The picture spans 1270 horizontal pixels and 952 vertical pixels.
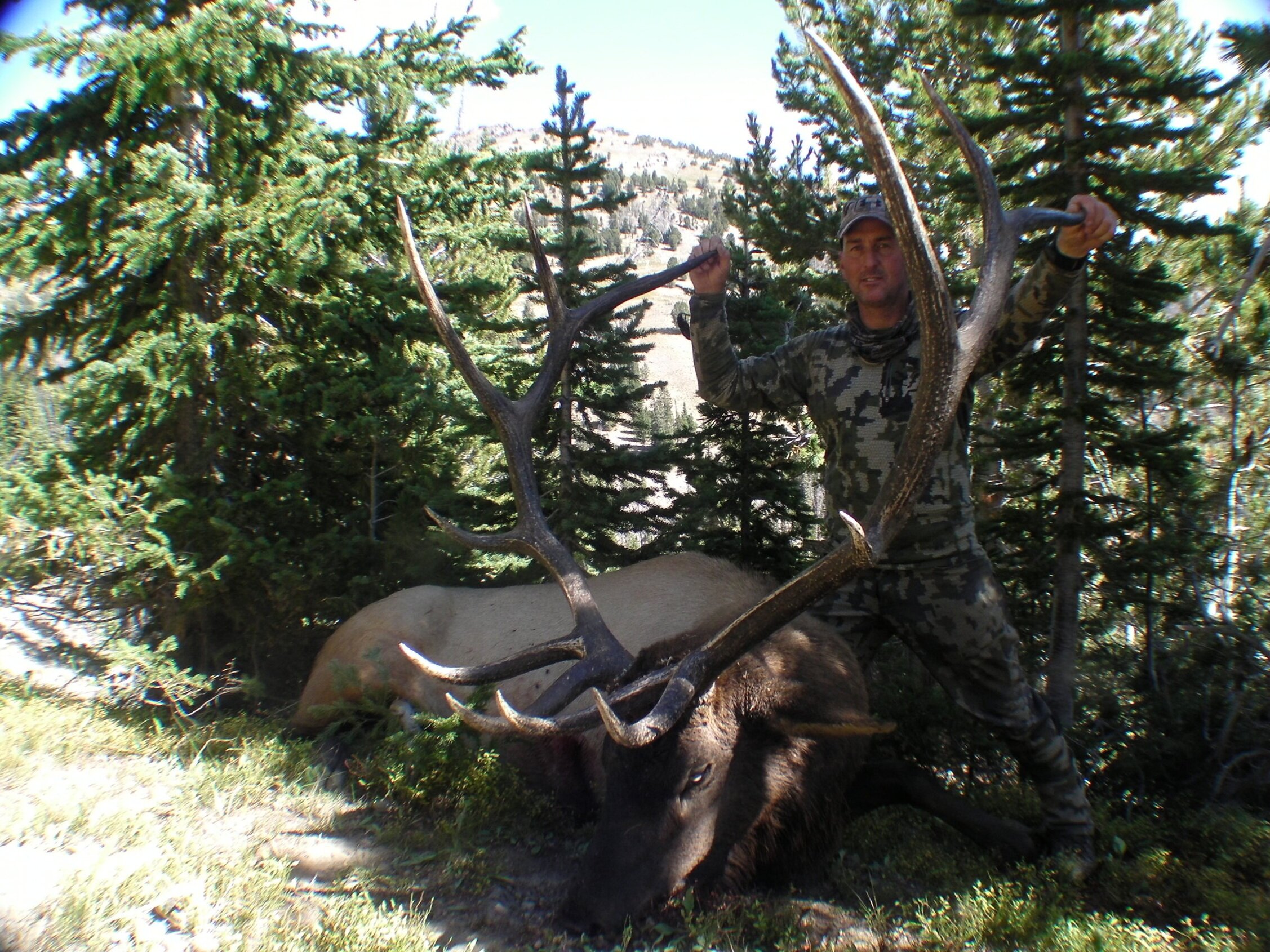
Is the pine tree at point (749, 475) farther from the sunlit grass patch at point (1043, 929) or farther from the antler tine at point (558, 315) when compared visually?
the sunlit grass patch at point (1043, 929)

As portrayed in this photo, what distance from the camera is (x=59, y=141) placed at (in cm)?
577

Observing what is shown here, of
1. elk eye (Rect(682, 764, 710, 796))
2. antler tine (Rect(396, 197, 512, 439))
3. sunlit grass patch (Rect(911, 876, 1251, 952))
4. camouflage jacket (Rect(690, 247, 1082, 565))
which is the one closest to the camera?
sunlit grass patch (Rect(911, 876, 1251, 952))

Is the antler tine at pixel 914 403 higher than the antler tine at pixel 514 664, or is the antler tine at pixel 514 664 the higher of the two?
the antler tine at pixel 914 403

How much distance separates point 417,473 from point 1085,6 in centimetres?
521

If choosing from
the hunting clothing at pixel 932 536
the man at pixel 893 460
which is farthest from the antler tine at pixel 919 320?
the man at pixel 893 460

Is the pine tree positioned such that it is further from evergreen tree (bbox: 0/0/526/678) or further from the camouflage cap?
the camouflage cap

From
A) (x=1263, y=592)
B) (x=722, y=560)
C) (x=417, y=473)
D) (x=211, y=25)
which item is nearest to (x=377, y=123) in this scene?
(x=211, y=25)

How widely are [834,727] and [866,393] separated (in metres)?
1.57

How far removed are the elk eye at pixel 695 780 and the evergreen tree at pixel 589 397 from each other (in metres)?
3.41

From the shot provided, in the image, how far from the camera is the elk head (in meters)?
2.90

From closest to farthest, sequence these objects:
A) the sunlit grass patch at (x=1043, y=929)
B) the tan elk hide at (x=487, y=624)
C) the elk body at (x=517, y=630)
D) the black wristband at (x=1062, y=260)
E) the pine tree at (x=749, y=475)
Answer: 1. the sunlit grass patch at (x=1043, y=929)
2. the black wristband at (x=1062, y=260)
3. the elk body at (x=517, y=630)
4. the tan elk hide at (x=487, y=624)
5. the pine tree at (x=749, y=475)

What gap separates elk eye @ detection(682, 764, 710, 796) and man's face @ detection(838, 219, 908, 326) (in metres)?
2.21

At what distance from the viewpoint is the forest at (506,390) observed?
4.91 meters

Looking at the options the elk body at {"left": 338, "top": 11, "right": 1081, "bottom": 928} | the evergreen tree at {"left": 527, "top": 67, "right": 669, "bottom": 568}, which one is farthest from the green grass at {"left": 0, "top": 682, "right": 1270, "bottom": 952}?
the evergreen tree at {"left": 527, "top": 67, "right": 669, "bottom": 568}
